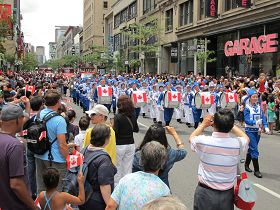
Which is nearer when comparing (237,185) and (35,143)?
(237,185)

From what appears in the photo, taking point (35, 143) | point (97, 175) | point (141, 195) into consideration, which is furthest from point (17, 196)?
point (35, 143)

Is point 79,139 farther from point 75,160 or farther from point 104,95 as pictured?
point 104,95

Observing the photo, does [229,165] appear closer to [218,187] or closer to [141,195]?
[218,187]

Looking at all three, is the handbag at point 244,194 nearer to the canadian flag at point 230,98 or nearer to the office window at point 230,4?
the canadian flag at point 230,98

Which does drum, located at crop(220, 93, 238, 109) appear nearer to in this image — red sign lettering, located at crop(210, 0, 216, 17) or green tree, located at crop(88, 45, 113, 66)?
red sign lettering, located at crop(210, 0, 216, 17)

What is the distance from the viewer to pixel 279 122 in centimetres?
1644

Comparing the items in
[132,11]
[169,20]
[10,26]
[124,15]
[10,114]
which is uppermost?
[124,15]

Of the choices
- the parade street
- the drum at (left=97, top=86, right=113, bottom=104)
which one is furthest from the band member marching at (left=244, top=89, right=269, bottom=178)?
the drum at (left=97, top=86, right=113, bottom=104)

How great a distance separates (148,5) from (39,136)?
50.4 meters

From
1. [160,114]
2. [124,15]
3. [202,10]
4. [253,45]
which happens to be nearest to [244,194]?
[160,114]

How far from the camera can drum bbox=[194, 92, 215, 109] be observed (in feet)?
55.1

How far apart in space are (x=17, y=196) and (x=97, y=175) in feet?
2.59

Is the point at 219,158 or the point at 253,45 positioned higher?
the point at 253,45

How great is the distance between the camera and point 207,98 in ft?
55.6
